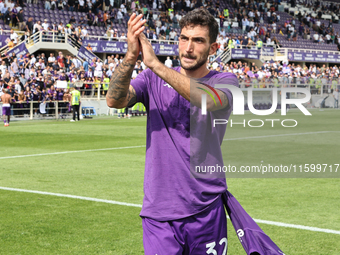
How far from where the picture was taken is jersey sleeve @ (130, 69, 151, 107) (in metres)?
2.98

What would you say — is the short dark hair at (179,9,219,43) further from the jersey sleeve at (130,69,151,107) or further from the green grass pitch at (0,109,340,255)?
the green grass pitch at (0,109,340,255)

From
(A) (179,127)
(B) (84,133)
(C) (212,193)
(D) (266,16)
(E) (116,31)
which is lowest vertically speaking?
(B) (84,133)

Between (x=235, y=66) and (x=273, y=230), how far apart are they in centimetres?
3503

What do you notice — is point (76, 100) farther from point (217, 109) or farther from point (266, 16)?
point (266, 16)

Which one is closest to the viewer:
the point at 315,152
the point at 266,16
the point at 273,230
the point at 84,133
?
the point at 273,230

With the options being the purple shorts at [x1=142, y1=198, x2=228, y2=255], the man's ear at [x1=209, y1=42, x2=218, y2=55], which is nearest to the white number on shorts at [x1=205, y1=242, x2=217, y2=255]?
the purple shorts at [x1=142, y1=198, x2=228, y2=255]

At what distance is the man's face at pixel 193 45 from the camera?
284 cm

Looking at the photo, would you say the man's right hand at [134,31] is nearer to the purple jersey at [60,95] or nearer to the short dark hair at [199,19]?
the short dark hair at [199,19]

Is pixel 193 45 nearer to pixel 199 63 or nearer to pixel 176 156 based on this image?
pixel 199 63

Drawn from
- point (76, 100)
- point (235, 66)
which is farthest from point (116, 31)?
point (76, 100)

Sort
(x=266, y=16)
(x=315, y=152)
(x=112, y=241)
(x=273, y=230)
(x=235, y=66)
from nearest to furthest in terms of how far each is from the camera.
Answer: (x=112, y=241), (x=273, y=230), (x=315, y=152), (x=235, y=66), (x=266, y=16)

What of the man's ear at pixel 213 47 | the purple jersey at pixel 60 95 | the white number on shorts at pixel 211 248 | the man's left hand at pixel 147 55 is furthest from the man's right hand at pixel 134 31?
the purple jersey at pixel 60 95

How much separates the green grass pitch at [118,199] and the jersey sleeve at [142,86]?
0.59m

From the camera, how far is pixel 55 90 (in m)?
27.6
